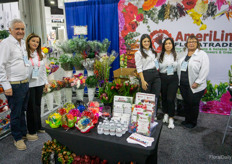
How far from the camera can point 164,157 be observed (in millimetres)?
2318

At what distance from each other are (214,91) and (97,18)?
9.32ft

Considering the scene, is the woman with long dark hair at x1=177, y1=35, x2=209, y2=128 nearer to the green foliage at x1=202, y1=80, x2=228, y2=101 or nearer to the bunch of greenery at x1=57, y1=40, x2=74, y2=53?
the green foliage at x1=202, y1=80, x2=228, y2=101

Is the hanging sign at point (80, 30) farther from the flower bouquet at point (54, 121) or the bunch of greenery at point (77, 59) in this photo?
the flower bouquet at point (54, 121)

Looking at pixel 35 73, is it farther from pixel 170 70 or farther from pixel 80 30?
pixel 80 30

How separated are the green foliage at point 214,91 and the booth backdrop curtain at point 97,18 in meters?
1.92

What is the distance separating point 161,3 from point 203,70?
1636mm

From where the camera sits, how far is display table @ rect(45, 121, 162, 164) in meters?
1.56

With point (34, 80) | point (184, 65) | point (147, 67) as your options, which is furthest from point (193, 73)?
point (34, 80)

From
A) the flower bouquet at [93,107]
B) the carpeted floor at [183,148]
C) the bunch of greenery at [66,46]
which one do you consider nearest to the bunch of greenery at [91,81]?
the bunch of greenery at [66,46]

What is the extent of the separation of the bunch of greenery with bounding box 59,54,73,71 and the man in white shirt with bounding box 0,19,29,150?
4.31ft

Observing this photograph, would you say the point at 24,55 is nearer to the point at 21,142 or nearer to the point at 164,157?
the point at 21,142

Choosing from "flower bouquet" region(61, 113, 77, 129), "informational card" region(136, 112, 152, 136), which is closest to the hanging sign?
"flower bouquet" region(61, 113, 77, 129)

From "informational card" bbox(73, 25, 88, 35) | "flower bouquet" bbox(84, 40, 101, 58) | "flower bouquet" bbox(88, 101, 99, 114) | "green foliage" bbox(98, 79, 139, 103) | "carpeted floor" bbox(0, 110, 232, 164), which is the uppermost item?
"informational card" bbox(73, 25, 88, 35)

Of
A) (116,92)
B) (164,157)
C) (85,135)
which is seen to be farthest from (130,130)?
(164,157)
